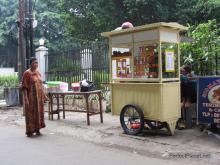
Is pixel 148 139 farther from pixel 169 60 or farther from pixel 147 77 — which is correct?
pixel 169 60

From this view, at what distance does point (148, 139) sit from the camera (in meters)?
7.59

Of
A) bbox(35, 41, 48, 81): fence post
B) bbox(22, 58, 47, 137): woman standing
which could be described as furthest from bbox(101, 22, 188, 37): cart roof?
bbox(35, 41, 48, 81): fence post

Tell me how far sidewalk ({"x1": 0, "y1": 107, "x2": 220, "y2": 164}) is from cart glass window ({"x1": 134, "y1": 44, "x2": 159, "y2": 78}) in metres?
1.28

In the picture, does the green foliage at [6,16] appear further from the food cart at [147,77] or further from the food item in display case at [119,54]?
the food cart at [147,77]

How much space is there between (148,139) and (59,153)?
1865 millimetres

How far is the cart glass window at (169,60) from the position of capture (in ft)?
25.6

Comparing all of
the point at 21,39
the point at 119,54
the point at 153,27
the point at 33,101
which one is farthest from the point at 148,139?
the point at 21,39

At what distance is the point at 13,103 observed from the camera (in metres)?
15.1

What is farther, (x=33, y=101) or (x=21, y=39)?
(x=21, y=39)

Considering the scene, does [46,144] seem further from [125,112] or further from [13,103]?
[13,103]

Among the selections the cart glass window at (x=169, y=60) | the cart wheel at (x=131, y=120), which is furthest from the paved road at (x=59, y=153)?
the cart glass window at (x=169, y=60)

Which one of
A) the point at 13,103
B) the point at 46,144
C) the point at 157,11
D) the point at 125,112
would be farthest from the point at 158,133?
the point at 157,11

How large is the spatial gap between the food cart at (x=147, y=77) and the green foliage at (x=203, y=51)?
972mm

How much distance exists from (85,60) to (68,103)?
6.37 feet
